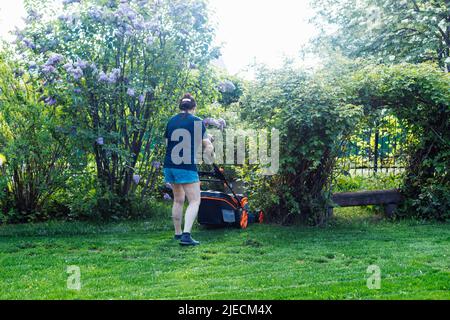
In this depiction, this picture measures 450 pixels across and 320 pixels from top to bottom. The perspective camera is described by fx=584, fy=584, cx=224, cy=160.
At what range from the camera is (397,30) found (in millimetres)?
14695

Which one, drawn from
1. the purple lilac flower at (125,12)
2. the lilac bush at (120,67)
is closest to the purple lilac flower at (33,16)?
the lilac bush at (120,67)

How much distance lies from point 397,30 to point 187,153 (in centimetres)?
1008

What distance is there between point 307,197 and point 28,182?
3.88 meters

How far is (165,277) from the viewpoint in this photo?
16.6ft

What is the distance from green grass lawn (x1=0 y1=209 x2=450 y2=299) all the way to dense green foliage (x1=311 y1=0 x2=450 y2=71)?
7.31 metres

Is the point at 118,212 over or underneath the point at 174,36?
underneath

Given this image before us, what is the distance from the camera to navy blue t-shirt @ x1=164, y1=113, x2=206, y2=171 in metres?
6.37

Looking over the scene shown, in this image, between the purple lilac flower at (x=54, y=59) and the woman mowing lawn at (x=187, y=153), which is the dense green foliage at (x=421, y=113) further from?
the purple lilac flower at (x=54, y=59)

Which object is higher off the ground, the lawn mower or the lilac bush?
the lilac bush

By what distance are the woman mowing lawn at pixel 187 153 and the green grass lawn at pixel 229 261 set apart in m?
0.45

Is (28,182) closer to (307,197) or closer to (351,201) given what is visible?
(307,197)

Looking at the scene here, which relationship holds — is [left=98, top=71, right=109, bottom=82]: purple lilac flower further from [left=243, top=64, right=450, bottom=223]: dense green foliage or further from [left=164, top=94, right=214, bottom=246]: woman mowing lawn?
[left=243, top=64, right=450, bottom=223]: dense green foliage

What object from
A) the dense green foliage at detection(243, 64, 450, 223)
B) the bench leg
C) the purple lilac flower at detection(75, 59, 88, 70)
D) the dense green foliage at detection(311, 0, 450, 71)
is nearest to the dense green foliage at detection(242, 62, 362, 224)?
the dense green foliage at detection(243, 64, 450, 223)
